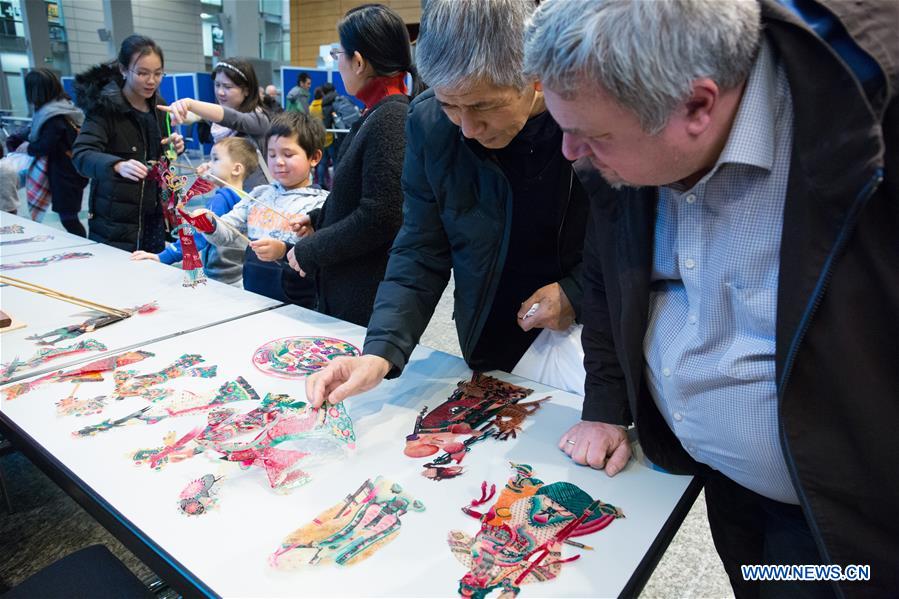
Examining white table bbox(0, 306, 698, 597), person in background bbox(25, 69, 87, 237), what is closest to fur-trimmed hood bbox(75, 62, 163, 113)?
person in background bbox(25, 69, 87, 237)

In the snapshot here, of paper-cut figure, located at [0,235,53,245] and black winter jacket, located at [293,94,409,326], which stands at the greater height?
black winter jacket, located at [293,94,409,326]

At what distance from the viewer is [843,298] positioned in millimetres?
646

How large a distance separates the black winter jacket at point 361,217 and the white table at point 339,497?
51 cm

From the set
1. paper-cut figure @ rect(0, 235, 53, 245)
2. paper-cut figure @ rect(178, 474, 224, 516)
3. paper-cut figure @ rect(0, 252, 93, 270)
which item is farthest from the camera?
paper-cut figure @ rect(0, 235, 53, 245)

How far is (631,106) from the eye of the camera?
2.16 feet

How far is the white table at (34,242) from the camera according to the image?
2.34 m

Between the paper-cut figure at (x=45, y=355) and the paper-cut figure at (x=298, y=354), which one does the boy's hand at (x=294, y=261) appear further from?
the paper-cut figure at (x=45, y=355)

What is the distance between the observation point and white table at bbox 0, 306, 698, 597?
738mm

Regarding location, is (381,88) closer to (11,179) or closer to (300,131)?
(300,131)

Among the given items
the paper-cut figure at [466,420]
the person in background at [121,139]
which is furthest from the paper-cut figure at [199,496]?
the person in background at [121,139]

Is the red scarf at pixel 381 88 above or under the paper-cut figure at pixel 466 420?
above

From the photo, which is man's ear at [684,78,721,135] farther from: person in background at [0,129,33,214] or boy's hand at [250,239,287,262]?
person in background at [0,129,33,214]

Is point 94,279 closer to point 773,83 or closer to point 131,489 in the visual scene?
point 131,489

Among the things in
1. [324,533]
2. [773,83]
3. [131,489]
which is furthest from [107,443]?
[773,83]
